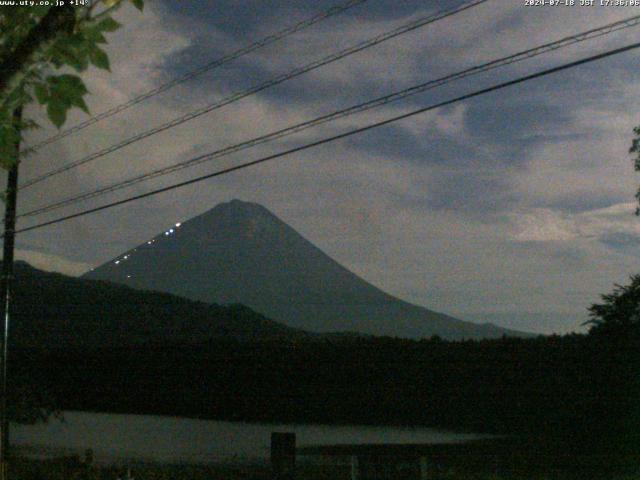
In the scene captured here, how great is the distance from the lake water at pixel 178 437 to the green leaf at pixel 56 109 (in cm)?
1426

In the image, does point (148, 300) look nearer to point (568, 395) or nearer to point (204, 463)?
point (568, 395)

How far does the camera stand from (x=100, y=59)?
413cm

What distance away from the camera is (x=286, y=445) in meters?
9.91

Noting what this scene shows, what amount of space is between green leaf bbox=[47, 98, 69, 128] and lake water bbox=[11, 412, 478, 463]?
1426 cm

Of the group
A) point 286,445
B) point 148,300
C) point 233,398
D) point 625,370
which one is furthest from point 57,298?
point 286,445

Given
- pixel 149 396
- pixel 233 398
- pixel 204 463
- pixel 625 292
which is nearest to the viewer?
pixel 204 463

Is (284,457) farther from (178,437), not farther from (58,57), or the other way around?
(178,437)

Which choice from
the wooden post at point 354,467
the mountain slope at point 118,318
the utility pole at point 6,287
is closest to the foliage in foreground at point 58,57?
the wooden post at point 354,467

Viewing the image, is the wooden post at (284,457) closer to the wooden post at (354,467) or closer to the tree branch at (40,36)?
the wooden post at (354,467)

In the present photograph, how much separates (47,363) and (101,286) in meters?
65.6

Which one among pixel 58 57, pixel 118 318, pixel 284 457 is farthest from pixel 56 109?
pixel 118 318

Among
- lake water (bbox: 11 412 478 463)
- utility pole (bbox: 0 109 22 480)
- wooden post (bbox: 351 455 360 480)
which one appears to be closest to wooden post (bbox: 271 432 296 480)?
wooden post (bbox: 351 455 360 480)

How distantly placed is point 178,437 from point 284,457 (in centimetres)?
1651

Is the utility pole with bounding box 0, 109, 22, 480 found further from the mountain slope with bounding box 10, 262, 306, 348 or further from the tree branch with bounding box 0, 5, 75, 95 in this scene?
the mountain slope with bounding box 10, 262, 306, 348
